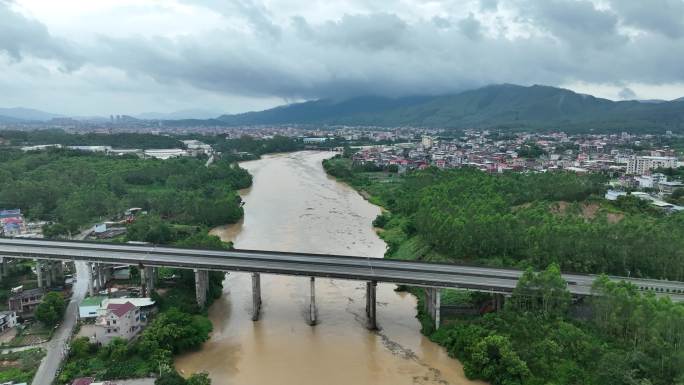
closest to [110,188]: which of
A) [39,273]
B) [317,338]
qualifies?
[39,273]

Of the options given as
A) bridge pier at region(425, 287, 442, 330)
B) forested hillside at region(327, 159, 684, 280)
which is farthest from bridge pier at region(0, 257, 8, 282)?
bridge pier at region(425, 287, 442, 330)

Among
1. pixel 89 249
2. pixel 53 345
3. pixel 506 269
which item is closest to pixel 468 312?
pixel 506 269

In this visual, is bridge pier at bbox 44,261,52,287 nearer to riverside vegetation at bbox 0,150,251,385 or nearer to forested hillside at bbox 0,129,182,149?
riverside vegetation at bbox 0,150,251,385

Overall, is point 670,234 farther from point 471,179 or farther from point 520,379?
point 471,179

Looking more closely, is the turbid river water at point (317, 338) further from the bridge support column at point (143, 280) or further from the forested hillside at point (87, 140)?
the forested hillside at point (87, 140)

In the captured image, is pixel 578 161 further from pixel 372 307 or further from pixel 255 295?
pixel 255 295

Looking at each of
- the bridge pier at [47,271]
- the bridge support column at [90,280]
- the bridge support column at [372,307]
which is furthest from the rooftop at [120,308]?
the bridge support column at [372,307]
